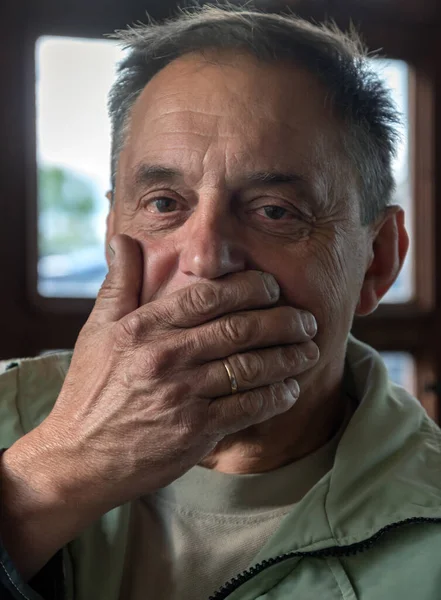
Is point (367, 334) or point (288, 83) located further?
point (367, 334)

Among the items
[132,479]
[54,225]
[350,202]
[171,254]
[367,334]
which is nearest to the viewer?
[132,479]

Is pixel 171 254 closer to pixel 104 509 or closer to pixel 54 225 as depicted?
pixel 104 509

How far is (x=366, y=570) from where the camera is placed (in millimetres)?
1112

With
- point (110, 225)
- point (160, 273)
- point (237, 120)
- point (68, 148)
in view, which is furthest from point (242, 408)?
point (68, 148)

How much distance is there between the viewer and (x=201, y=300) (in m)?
1.03

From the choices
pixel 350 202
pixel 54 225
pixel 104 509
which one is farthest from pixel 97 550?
pixel 54 225

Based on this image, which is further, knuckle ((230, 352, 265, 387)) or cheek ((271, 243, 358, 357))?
cheek ((271, 243, 358, 357))

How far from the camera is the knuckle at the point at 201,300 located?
1.03 meters

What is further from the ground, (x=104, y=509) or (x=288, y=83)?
(x=288, y=83)

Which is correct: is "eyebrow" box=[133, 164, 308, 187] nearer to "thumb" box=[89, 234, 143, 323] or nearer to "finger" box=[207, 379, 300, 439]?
"thumb" box=[89, 234, 143, 323]

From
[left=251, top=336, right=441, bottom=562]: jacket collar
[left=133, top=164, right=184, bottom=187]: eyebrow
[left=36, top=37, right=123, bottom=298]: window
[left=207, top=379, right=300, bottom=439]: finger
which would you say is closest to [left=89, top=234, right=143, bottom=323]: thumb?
[left=133, top=164, right=184, bottom=187]: eyebrow

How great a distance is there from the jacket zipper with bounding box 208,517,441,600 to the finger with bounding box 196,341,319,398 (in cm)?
29

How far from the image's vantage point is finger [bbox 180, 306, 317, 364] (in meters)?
1.02

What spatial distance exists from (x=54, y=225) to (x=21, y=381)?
45.6 inches
